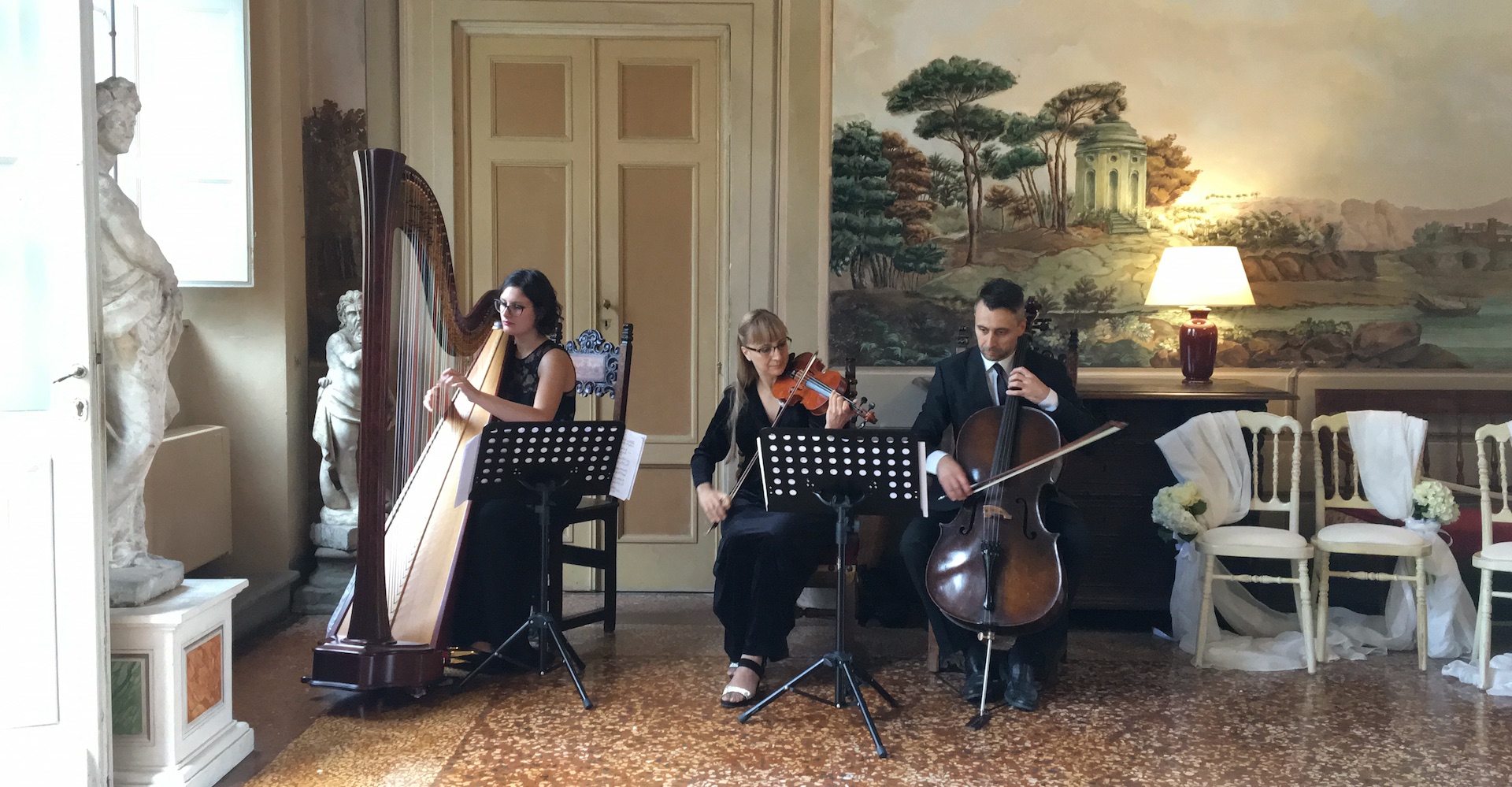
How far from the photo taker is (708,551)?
14.9ft

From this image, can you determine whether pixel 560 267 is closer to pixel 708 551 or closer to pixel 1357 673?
pixel 708 551

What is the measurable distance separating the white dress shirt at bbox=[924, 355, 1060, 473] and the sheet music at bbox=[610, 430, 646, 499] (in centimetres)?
82

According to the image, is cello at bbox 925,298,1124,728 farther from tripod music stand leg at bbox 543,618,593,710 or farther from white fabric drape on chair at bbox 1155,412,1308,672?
tripod music stand leg at bbox 543,618,593,710

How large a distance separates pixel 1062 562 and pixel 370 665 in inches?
74.1

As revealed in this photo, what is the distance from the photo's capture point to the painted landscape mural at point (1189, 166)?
409 cm

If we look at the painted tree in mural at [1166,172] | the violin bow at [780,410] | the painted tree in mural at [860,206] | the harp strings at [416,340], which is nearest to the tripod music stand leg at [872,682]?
the violin bow at [780,410]

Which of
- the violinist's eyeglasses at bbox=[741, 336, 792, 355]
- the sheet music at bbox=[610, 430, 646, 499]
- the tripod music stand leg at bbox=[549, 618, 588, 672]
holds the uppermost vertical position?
the violinist's eyeglasses at bbox=[741, 336, 792, 355]

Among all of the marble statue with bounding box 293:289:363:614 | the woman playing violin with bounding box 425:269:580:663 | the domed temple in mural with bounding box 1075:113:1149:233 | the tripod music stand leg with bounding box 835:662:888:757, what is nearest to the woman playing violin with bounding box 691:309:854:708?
the tripod music stand leg with bounding box 835:662:888:757

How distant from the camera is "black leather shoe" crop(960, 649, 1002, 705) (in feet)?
10.3

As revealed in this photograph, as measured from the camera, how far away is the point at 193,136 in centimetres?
385

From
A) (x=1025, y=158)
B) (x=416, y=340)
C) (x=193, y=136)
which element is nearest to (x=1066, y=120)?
(x=1025, y=158)

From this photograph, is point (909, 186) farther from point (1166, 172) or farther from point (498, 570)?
point (498, 570)

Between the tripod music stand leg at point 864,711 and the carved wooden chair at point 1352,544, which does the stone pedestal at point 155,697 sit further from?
the carved wooden chair at point 1352,544

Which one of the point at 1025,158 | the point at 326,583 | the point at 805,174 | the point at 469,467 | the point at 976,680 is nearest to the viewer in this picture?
the point at 469,467
